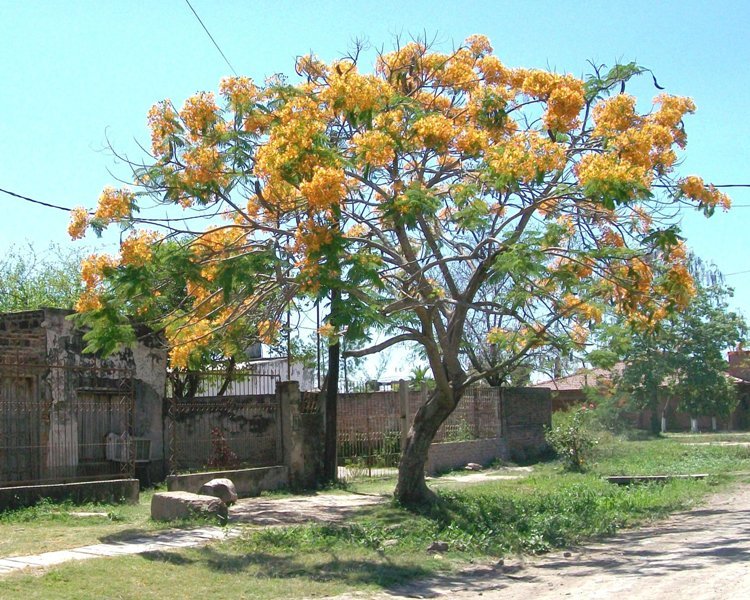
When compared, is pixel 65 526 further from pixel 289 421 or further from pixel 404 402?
pixel 404 402

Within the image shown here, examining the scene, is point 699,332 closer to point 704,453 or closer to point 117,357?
point 704,453

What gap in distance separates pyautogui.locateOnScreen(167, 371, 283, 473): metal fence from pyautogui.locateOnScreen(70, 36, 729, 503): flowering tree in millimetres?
4432

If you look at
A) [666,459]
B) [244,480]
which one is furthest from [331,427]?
[666,459]

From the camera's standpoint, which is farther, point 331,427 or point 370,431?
point 370,431

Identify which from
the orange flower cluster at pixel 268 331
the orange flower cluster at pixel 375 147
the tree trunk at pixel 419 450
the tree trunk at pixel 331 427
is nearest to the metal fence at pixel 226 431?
the tree trunk at pixel 331 427

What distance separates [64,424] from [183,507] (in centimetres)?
527

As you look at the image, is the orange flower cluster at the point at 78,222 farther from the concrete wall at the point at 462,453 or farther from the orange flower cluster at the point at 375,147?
the concrete wall at the point at 462,453

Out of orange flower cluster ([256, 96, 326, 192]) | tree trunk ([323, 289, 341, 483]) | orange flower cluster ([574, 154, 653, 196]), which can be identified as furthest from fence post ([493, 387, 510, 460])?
orange flower cluster ([256, 96, 326, 192])

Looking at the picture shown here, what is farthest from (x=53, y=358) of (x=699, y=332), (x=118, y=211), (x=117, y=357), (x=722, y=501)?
(x=699, y=332)

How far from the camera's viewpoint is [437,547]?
1158 centimetres

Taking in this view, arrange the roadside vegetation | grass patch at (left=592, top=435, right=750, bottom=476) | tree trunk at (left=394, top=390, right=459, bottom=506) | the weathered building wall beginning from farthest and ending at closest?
grass patch at (left=592, top=435, right=750, bottom=476) < the weathered building wall < tree trunk at (left=394, top=390, right=459, bottom=506) < the roadside vegetation

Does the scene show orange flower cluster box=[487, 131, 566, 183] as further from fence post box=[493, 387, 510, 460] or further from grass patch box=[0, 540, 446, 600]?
fence post box=[493, 387, 510, 460]

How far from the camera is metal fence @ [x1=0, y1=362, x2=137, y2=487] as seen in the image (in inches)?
639

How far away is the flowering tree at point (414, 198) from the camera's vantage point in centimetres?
1174
